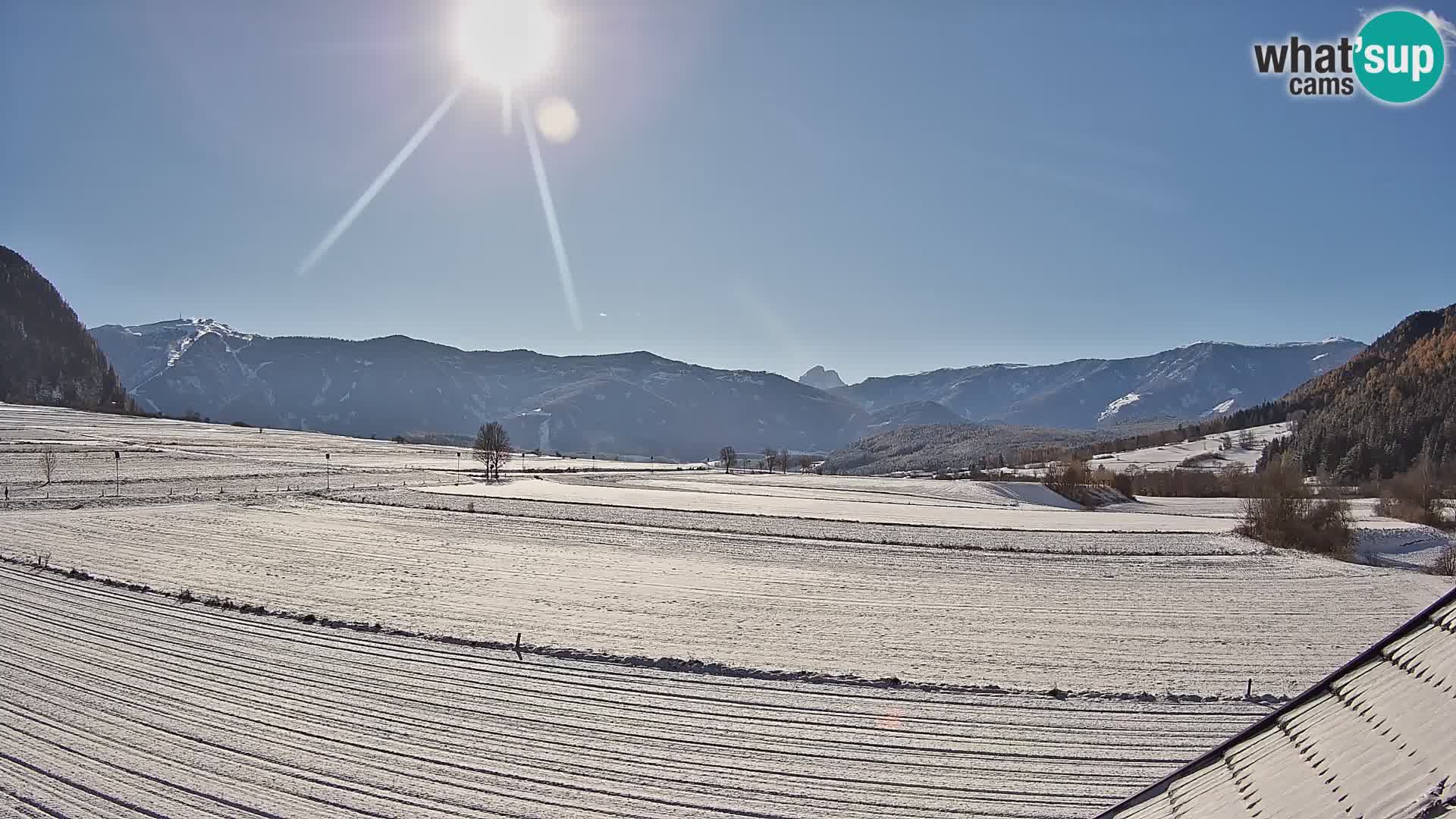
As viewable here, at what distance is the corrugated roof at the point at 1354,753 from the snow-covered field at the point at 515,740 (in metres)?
5.06

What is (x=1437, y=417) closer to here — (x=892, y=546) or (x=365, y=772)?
(x=892, y=546)

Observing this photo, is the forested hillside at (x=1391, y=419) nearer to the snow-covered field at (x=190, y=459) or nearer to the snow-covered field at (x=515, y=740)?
the snow-covered field at (x=190, y=459)

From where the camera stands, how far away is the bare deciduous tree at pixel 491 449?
79.3 m

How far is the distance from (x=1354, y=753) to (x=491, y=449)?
87671mm

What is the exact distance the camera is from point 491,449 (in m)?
85.7

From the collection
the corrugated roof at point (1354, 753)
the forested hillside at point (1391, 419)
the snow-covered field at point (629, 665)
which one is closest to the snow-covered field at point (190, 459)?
the snow-covered field at point (629, 665)

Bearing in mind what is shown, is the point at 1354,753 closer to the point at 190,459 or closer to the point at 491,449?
the point at 491,449

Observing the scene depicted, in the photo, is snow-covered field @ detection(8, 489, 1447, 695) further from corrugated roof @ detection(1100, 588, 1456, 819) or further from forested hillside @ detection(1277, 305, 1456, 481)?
forested hillside @ detection(1277, 305, 1456, 481)

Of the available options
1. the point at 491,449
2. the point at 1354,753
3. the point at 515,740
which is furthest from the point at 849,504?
the point at 1354,753

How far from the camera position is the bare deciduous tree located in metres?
79.3

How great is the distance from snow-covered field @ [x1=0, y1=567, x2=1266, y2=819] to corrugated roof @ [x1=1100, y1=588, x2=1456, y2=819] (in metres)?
5.06

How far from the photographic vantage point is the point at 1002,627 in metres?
20.0

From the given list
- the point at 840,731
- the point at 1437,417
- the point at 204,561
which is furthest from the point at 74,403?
the point at 1437,417

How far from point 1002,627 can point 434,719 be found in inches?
589
